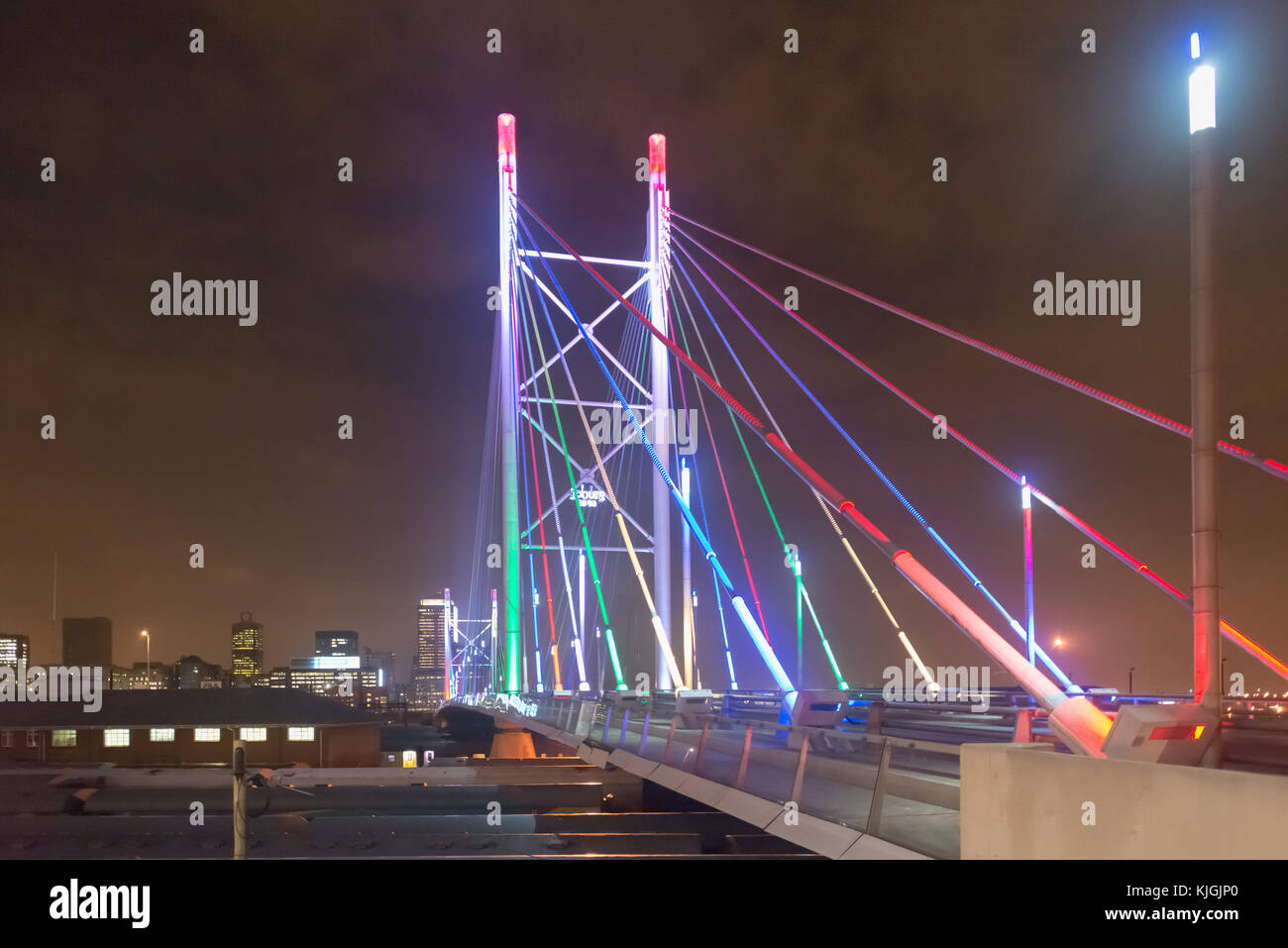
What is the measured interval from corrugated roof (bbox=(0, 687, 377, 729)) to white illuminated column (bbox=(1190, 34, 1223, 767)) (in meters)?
55.8

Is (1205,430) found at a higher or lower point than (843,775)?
higher

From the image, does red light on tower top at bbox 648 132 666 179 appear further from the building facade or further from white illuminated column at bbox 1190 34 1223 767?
the building facade

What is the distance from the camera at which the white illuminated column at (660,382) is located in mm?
29312

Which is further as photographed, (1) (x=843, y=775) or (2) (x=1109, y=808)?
(1) (x=843, y=775)

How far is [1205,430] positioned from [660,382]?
24.4 m

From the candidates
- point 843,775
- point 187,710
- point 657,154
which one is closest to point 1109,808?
point 843,775

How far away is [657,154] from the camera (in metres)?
34.2

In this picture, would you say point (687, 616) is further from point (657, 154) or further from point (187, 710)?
point (187, 710)

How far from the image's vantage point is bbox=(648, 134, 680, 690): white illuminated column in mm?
29312

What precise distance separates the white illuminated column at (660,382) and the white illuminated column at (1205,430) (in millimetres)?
18195

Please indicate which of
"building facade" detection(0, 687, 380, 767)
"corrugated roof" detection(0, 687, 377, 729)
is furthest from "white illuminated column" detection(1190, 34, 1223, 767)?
"corrugated roof" detection(0, 687, 377, 729)

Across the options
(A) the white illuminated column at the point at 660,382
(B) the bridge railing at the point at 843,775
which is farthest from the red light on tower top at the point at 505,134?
(B) the bridge railing at the point at 843,775
